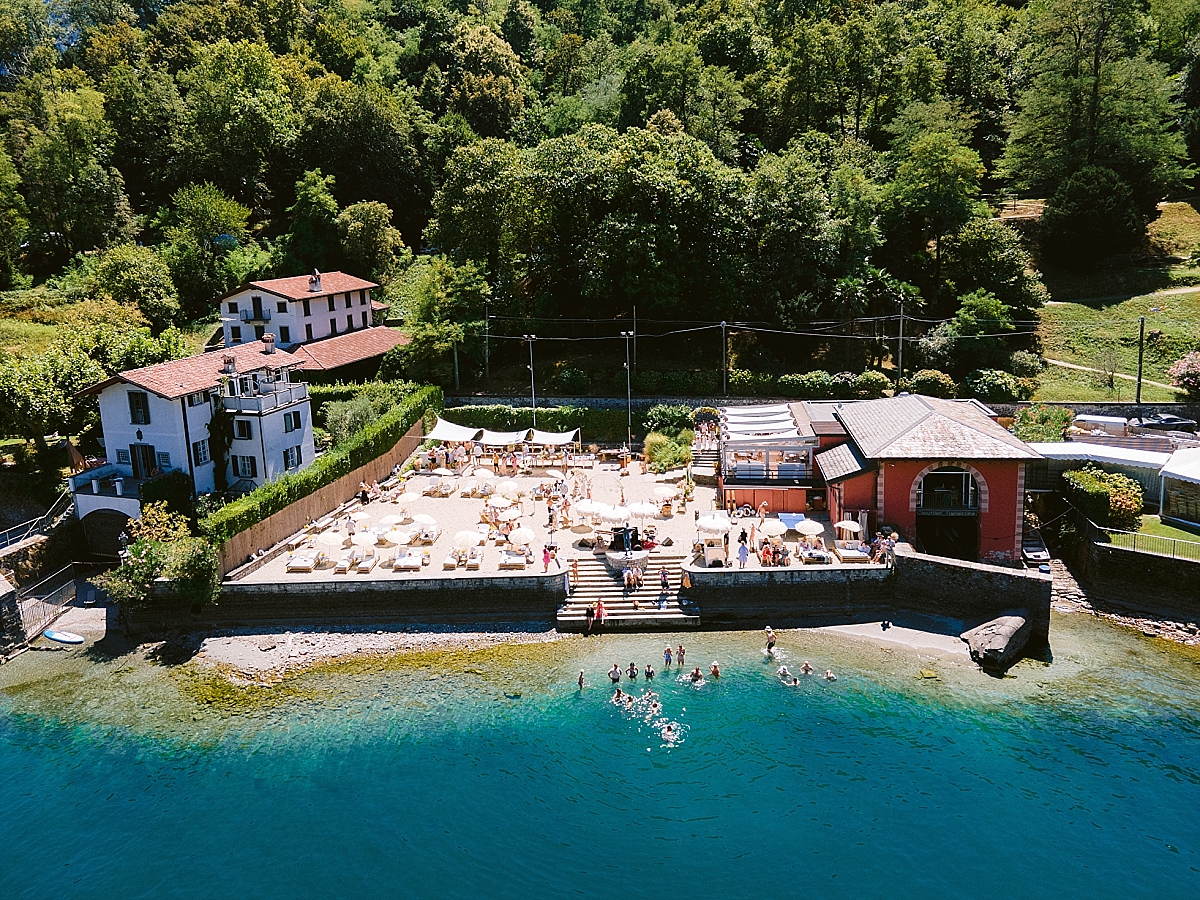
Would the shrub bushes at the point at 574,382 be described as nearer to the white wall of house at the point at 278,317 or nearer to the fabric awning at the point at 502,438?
the fabric awning at the point at 502,438

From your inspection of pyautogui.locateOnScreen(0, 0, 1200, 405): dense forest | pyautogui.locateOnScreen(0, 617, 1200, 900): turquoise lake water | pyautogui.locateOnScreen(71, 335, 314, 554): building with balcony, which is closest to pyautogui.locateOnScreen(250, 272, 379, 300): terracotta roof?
pyautogui.locateOnScreen(0, 0, 1200, 405): dense forest

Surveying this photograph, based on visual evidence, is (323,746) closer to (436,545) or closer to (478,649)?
(478,649)

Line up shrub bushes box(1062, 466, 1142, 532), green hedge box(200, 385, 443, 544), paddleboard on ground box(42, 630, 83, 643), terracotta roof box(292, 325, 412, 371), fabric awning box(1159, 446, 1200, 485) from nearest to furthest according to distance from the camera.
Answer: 1. paddleboard on ground box(42, 630, 83, 643)
2. green hedge box(200, 385, 443, 544)
3. fabric awning box(1159, 446, 1200, 485)
4. shrub bushes box(1062, 466, 1142, 532)
5. terracotta roof box(292, 325, 412, 371)

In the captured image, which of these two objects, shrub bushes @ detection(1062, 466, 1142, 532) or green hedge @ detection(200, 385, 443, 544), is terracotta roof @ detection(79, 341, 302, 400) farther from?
shrub bushes @ detection(1062, 466, 1142, 532)

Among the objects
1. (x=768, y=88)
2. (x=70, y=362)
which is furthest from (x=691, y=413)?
(x=768, y=88)

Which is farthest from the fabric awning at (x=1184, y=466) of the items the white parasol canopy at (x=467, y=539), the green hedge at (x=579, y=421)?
the white parasol canopy at (x=467, y=539)

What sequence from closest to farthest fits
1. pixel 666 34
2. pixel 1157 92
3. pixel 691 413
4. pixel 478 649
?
pixel 478 649 < pixel 691 413 < pixel 1157 92 < pixel 666 34

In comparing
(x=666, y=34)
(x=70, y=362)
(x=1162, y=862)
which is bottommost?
(x=1162, y=862)
